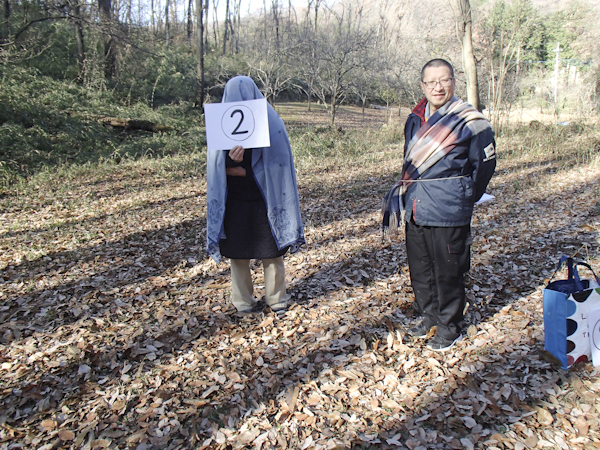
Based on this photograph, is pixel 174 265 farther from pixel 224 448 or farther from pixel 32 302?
pixel 224 448

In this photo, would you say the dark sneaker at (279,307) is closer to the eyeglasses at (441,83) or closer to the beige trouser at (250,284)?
the beige trouser at (250,284)

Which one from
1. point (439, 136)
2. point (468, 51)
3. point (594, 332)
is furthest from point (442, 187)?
point (468, 51)

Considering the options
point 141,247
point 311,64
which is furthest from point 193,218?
point 311,64

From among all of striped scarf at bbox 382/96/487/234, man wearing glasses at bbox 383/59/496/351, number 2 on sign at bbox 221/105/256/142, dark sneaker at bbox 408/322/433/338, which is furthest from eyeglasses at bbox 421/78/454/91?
dark sneaker at bbox 408/322/433/338

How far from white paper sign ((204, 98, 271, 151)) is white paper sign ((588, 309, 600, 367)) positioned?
2465 millimetres

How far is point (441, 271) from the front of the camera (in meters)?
2.95

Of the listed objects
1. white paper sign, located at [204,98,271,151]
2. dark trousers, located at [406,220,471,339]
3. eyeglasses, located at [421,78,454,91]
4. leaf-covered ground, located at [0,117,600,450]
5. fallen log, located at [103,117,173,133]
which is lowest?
leaf-covered ground, located at [0,117,600,450]

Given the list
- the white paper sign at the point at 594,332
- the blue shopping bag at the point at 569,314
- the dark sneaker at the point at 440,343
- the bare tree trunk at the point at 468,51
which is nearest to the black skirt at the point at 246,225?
the dark sneaker at the point at 440,343

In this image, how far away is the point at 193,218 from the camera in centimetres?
687

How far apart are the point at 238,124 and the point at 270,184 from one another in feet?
1.77

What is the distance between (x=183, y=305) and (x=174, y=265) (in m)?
1.10

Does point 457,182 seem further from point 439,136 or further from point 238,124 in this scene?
point 238,124

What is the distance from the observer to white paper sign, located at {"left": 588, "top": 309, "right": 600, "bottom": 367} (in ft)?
8.84

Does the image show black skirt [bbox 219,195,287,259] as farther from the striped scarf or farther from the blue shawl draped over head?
the striped scarf
